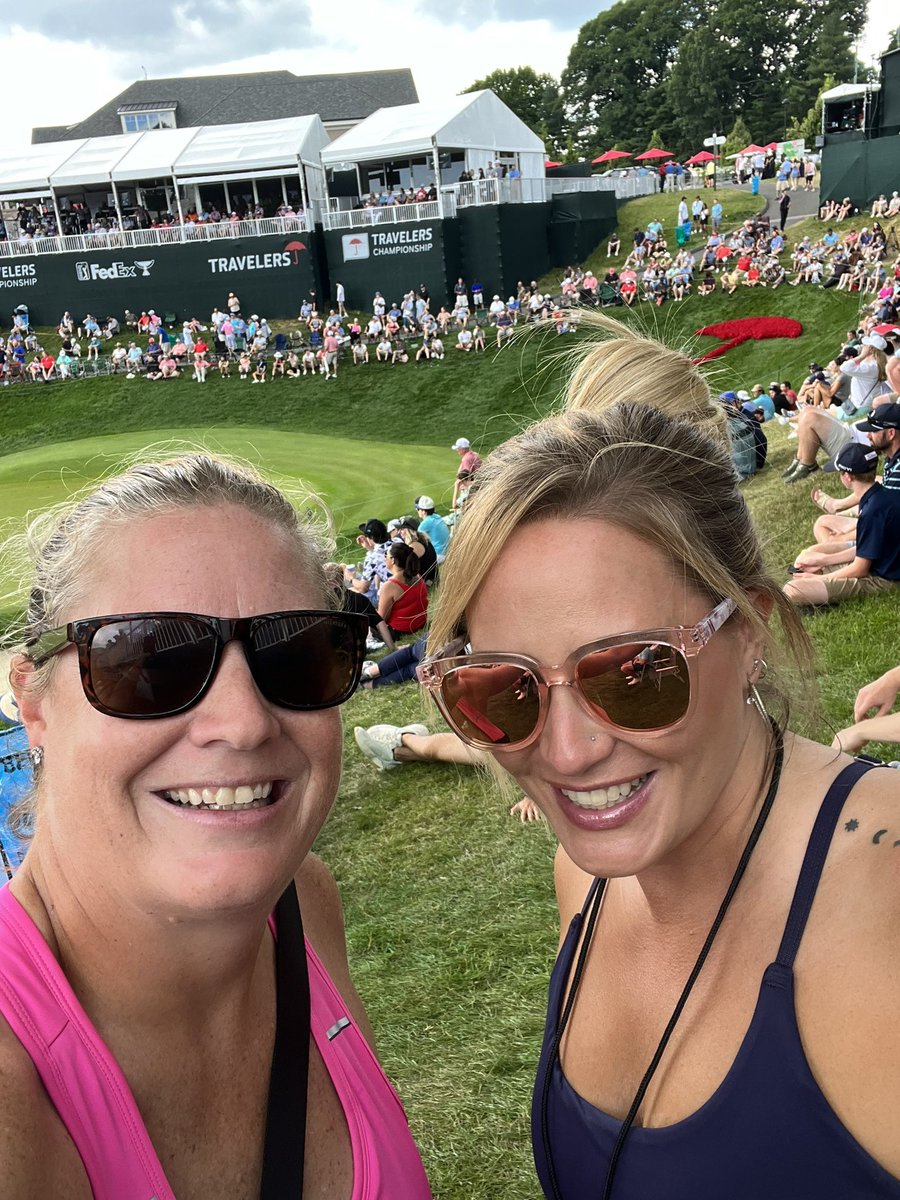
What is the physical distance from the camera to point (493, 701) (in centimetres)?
181

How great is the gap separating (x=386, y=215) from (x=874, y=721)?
34.6 meters

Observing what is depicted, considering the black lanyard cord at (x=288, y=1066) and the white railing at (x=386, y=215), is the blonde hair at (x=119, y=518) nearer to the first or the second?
the black lanyard cord at (x=288, y=1066)

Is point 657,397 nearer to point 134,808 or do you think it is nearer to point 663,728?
point 663,728

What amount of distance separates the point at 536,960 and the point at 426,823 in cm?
181

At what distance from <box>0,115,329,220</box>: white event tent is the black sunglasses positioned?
41049 mm

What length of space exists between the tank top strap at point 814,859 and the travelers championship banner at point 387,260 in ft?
112

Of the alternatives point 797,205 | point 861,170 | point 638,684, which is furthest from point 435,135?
point 638,684

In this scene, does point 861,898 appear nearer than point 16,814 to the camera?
Yes

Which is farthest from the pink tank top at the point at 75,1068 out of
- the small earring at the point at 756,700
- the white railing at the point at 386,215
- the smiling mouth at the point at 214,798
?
the white railing at the point at 386,215

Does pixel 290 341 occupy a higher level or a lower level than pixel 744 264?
lower

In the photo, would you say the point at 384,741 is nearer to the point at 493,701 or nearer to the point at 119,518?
the point at 493,701

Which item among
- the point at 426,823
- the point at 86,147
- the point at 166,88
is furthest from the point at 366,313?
the point at 166,88

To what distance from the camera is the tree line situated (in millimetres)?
72562

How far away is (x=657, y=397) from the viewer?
7.29 feet
